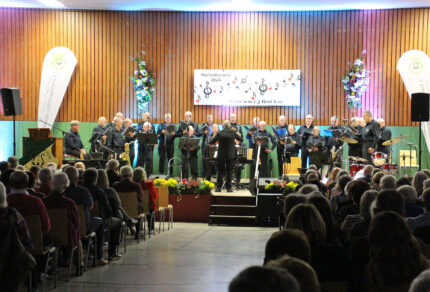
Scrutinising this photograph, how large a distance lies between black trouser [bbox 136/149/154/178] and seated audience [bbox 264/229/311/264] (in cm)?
1225

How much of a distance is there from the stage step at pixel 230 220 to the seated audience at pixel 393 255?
334 inches

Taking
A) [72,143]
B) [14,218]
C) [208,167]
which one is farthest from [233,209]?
[14,218]

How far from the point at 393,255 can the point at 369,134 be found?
37.5ft

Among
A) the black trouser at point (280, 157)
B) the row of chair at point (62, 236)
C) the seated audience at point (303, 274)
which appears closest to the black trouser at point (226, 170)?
the black trouser at point (280, 157)

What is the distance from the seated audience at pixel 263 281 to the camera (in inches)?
57.4

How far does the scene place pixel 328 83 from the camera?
16297 millimetres

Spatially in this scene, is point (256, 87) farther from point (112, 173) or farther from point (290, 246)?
point (290, 246)

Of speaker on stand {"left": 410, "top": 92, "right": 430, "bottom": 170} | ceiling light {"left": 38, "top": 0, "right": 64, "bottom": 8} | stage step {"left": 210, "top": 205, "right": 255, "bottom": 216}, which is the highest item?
ceiling light {"left": 38, "top": 0, "right": 64, "bottom": 8}

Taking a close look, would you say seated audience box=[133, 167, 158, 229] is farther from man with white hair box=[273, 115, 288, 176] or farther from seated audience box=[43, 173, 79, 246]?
man with white hair box=[273, 115, 288, 176]

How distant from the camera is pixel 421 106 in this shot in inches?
464

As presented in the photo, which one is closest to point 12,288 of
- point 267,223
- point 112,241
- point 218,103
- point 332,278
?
point 332,278

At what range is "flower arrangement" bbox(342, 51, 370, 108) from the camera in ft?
51.5

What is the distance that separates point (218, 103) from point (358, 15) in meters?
4.57

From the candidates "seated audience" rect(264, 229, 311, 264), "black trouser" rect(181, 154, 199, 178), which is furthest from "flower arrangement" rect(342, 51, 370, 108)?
"seated audience" rect(264, 229, 311, 264)
